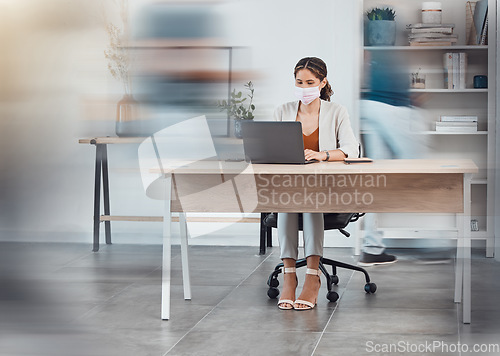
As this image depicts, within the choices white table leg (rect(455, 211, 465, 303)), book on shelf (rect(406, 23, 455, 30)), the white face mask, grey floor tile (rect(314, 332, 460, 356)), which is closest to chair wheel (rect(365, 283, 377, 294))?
white table leg (rect(455, 211, 465, 303))

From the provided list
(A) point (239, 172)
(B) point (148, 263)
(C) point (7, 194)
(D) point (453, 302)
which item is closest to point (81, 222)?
(C) point (7, 194)

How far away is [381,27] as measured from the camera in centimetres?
311

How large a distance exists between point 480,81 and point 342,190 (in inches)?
56.5

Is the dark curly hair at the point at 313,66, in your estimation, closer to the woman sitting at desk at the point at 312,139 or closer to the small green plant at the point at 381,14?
the woman sitting at desk at the point at 312,139

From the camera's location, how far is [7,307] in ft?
3.40

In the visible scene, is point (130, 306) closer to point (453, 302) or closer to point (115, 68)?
point (453, 302)

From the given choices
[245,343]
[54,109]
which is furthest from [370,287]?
[54,109]

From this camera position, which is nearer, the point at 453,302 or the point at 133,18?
the point at 133,18

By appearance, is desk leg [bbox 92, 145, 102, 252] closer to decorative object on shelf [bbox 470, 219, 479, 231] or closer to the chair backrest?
the chair backrest

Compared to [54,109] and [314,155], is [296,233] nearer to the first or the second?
[314,155]

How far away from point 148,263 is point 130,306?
0.87 meters

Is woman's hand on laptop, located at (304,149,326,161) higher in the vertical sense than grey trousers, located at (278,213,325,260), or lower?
higher

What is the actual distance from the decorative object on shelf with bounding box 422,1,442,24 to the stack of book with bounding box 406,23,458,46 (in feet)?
0.07

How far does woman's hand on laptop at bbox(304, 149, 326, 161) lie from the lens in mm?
2131
